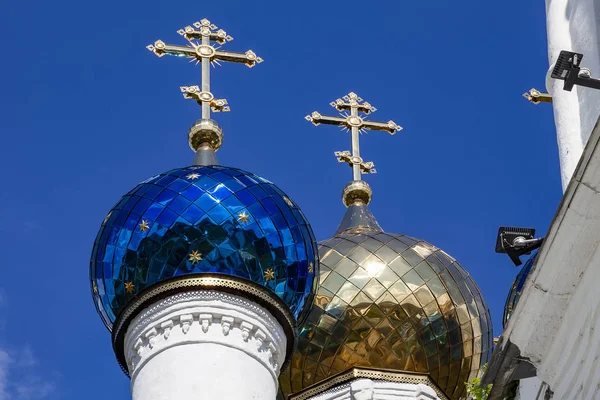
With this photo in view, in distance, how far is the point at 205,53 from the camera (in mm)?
12672

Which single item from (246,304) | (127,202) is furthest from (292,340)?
(127,202)

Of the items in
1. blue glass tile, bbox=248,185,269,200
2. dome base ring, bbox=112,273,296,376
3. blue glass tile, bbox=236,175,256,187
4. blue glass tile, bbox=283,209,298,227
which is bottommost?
dome base ring, bbox=112,273,296,376

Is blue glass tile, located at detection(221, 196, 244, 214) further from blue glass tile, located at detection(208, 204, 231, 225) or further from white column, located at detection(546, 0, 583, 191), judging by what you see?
white column, located at detection(546, 0, 583, 191)

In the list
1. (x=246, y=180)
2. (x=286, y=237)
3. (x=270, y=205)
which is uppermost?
(x=246, y=180)

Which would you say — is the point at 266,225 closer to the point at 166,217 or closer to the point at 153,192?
the point at 166,217

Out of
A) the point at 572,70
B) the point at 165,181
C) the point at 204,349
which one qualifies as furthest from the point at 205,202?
the point at 572,70

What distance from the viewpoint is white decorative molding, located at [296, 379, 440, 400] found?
12.4 meters

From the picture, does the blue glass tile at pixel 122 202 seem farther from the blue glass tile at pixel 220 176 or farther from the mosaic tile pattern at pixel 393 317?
the mosaic tile pattern at pixel 393 317

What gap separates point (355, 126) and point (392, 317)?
2.82 meters

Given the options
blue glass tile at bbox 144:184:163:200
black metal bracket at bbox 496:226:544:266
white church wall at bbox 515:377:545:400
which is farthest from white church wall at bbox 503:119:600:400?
blue glass tile at bbox 144:184:163:200

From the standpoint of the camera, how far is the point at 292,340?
10.2m

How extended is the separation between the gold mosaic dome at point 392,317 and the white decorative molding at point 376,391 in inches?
6.3

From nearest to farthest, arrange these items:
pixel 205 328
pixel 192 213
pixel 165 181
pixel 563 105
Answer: pixel 563 105
pixel 205 328
pixel 192 213
pixel 165 181

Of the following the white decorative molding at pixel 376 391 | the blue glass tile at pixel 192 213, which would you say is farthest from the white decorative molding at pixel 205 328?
the white decorative molding at pixel 376 391
